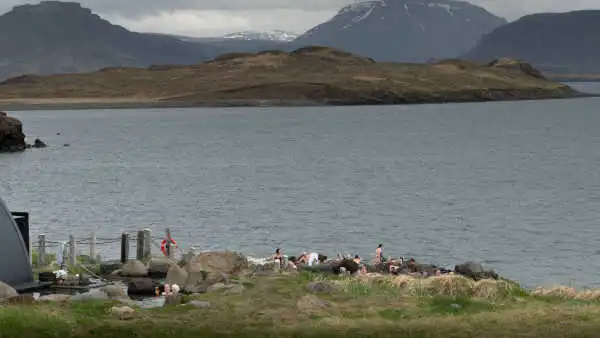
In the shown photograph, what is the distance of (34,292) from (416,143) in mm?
141504

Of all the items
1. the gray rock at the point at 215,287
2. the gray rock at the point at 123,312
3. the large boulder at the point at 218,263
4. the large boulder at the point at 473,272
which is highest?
the gray rock at the point at 123,312

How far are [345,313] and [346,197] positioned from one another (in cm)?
6398

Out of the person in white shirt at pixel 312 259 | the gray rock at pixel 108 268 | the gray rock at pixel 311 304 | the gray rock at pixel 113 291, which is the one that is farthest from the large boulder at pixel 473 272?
the gray rock at pixel 113 291

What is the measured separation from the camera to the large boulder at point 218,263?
37.4m

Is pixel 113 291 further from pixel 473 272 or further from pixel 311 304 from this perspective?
pixel 473 272

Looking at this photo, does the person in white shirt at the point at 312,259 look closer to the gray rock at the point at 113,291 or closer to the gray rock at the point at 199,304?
the gray rock at the point at 113,291

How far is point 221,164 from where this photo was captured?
136 meters

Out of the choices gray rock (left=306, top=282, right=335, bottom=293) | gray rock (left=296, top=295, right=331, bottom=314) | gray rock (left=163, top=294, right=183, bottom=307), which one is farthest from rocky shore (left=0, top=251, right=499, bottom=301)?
gray rock (left=296, top=295, right=331, bottom=314)

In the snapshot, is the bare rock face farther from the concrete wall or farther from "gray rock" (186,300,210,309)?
"gray rock" (186,300,210,309)

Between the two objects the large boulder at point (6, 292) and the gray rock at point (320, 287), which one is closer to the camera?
the large boulder at point (6, 292)

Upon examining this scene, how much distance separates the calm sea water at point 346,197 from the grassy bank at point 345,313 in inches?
741

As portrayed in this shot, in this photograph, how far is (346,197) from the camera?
3632 inches

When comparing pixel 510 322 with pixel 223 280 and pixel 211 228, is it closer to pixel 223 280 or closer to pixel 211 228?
pixel 223 280

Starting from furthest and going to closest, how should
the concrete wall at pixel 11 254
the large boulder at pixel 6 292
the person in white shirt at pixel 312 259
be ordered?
the person in white shirt at pixel 312 259
the concrete wall at pixel 11 254
the large boulder at pixel 6 292
